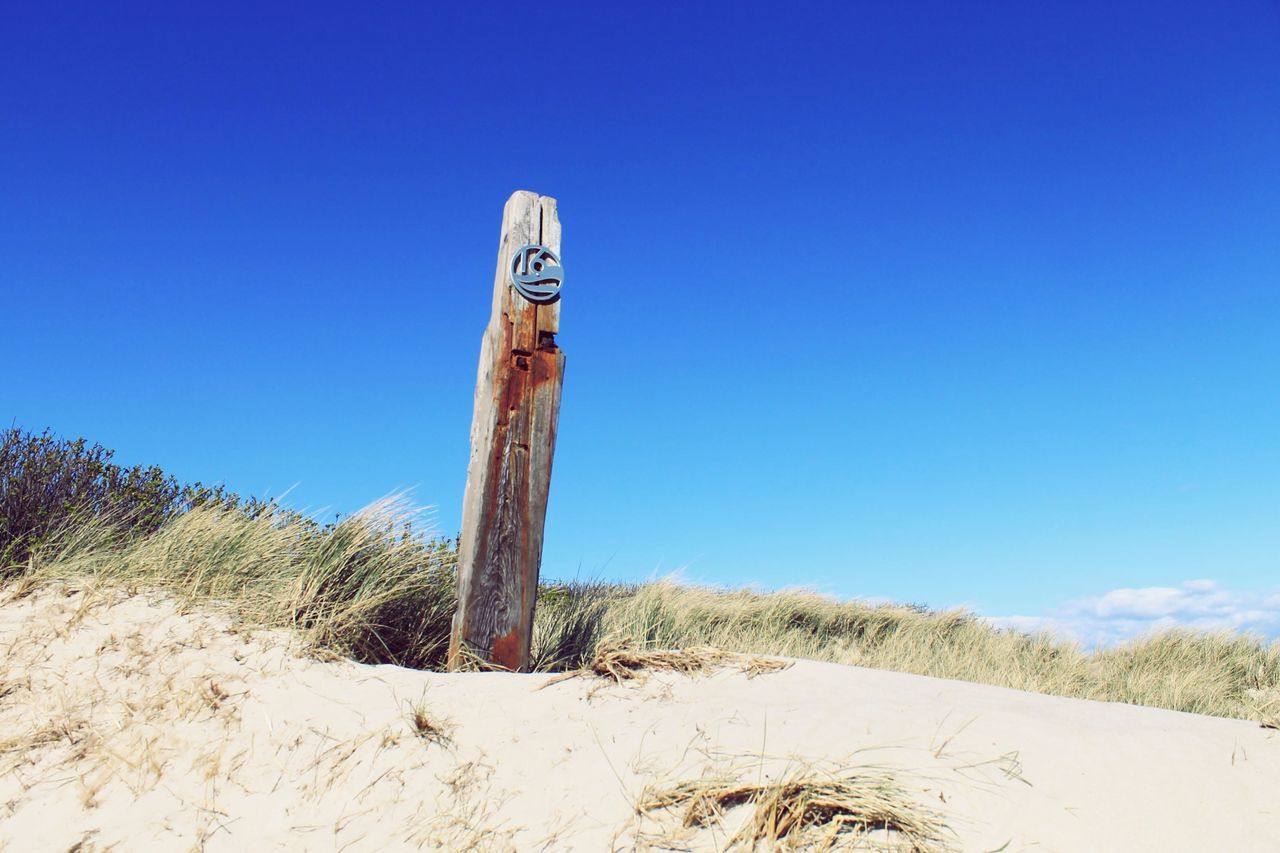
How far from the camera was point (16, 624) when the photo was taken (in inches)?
204

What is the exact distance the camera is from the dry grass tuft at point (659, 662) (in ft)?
14.0

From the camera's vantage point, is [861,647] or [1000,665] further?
[861,647]

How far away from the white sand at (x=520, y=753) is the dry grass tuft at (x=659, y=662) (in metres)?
0.11

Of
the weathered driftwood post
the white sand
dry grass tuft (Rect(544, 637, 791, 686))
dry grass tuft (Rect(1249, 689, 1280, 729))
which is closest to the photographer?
the white sand

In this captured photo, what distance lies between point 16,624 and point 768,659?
4.61m

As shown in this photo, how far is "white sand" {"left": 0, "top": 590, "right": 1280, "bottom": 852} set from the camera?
9.88 feet

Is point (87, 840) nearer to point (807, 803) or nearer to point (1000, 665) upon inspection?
point (807, 803)

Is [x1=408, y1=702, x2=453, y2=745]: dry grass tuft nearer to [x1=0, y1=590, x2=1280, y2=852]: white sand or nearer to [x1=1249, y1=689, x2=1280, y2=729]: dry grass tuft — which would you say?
[x1=0, y1=590, x2=1280, y2=852]: white sand

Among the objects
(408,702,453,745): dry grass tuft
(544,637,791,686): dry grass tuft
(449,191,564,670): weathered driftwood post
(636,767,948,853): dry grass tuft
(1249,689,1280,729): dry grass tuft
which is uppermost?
(449,191,564,670): weathered driftwood post

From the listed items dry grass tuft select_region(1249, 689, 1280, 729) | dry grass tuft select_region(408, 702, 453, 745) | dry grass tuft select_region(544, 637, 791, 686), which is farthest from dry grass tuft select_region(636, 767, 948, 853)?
dry grass tuft select_region(1249, 689, 1280, 729)

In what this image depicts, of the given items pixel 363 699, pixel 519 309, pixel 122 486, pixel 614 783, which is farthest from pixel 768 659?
pixel 122 486

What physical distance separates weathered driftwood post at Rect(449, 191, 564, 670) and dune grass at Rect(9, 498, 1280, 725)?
1.77ft

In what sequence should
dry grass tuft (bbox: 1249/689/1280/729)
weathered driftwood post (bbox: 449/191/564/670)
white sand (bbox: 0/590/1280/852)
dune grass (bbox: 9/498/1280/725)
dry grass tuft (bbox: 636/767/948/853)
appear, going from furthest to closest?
1. dune grass (bbox: 9/498/1280/725)
2. weathered driftwood post (bbox: 449/191/564/670)
3. dry grass tuft (bbox: 1249/689/1280/729)
4. white sand (bbox: 0/590/1280/852)
5. dry grass tuft (bbox: 636/767/948/853)

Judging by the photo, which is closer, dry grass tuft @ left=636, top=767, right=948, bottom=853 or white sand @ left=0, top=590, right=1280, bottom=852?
dry grass tuft @ left=636, top=767, right=948, bottom=853
